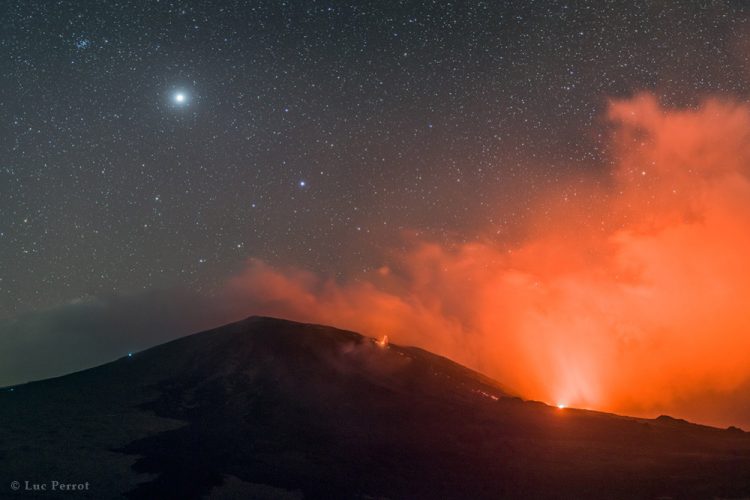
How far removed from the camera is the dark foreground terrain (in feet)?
149

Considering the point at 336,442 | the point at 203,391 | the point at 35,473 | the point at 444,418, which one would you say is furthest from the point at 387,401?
the point at 35,473

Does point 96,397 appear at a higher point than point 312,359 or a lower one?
lower

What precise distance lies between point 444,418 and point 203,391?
3832 centimetres

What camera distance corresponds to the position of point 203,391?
8394 centimetres

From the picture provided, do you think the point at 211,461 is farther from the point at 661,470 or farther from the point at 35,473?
the point at 661,470

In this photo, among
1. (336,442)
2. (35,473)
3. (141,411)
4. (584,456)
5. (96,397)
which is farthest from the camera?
(96,397)

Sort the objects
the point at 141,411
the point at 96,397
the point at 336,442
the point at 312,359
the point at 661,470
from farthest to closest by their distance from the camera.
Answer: the point at 312,359, the point at 96,397, the point at 141,411, the point at 336,442, the point at 661,470

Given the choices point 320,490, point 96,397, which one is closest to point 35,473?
point 320,490

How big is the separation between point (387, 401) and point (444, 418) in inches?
450

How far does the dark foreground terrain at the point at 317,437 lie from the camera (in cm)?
4538

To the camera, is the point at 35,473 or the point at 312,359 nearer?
the point at 35,473

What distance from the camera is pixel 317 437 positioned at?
Result: 65.1 meters

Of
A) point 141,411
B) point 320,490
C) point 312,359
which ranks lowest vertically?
point 320,490

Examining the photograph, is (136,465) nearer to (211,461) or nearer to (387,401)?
(211,461)
